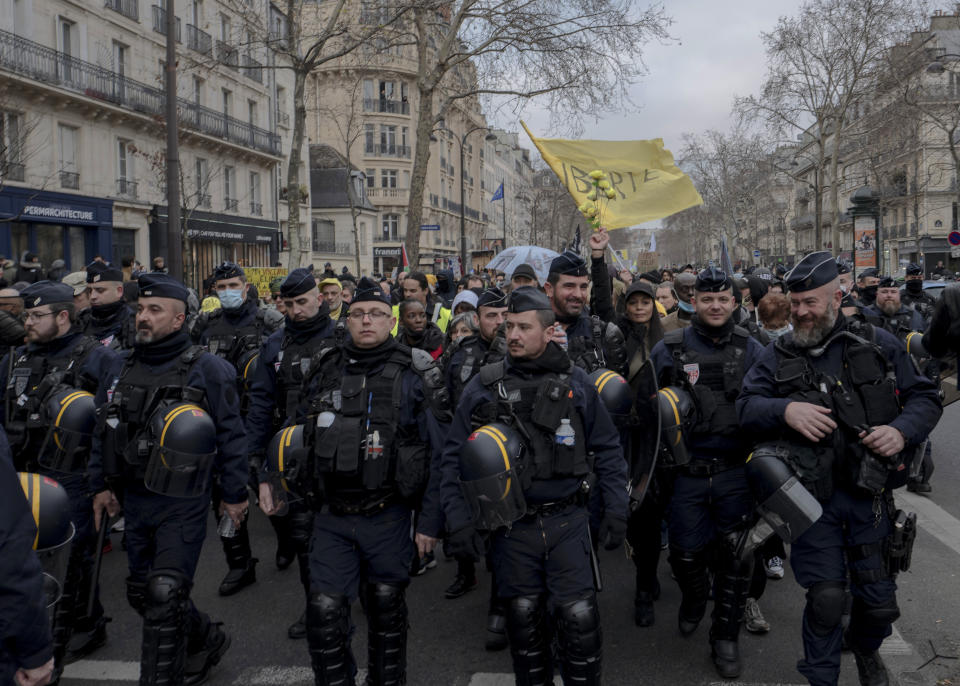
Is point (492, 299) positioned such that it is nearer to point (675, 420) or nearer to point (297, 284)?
point (297, 284)

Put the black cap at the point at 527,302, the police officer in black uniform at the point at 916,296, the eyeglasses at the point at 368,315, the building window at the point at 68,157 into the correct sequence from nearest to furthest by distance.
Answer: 1. the black cap at the point at 527,302
2. the eyeglasses at the point at 368,315
3. the police officer in black uniform at the point at 916,296
4. the building window at the point at 68,157

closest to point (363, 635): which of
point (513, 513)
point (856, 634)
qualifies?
point (513, 513)

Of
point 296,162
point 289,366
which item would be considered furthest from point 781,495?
point 296,162

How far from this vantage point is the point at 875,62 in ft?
101

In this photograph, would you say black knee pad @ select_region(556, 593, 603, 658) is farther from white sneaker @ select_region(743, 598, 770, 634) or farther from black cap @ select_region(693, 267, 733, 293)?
black cap @ select_region(693, 267, 733, 293)

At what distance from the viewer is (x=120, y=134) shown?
26.0 metres

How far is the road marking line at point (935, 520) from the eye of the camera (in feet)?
19.8

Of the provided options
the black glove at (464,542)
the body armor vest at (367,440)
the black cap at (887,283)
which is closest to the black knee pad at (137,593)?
the body armor vest at (367,440)

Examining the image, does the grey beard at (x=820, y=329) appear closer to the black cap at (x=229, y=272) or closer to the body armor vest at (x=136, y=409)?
the body armor vest at (x=136, y=409)

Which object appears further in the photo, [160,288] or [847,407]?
[160,288]

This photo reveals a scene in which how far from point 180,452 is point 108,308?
8.13 feet

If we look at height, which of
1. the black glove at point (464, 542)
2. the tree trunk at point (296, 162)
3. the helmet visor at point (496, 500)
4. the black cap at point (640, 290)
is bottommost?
the black glove at point (464, 542)

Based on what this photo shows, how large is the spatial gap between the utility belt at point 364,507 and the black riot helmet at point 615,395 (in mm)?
1190

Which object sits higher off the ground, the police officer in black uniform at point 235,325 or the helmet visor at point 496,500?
the police officer in black uniform at point 235,325
